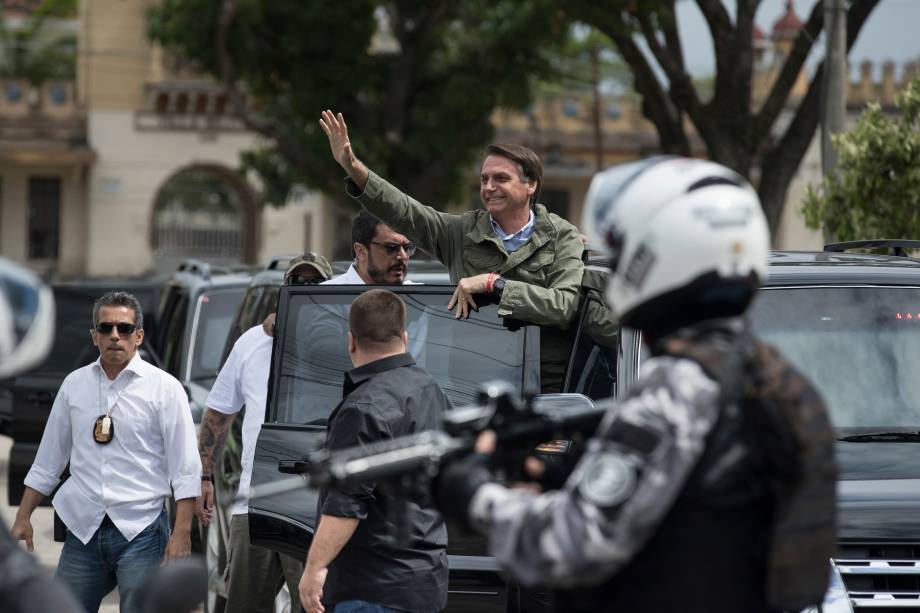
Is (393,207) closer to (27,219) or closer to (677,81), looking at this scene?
(677,81)

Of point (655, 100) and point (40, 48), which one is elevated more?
point (40, 48)

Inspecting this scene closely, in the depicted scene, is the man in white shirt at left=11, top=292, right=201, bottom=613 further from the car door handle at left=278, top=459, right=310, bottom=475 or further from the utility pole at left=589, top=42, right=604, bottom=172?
Result: the utility pole at left=589, top=42, right=604, bottom=172

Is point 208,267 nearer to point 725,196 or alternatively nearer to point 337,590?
point 337,590

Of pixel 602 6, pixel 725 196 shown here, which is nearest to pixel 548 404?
pixel 725 196

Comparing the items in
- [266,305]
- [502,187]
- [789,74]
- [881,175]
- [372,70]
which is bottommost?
[266,305]

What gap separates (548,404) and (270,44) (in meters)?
22.7

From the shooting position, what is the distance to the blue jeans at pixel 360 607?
496 cm

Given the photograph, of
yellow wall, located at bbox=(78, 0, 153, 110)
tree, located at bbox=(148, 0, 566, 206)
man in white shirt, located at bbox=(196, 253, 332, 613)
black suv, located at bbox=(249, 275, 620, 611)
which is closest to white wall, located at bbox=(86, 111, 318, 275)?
yellow wall, located at bbox=(78, 0, 153, 110)

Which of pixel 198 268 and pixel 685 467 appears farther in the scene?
pixel 198 268

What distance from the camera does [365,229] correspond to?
7262 millimetres

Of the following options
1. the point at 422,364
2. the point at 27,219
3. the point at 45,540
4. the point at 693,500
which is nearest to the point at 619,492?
the point at 693,500

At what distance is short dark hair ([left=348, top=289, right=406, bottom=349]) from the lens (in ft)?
16.8

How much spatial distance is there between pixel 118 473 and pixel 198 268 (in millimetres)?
5911

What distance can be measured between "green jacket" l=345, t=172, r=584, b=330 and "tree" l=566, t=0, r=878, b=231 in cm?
1350
